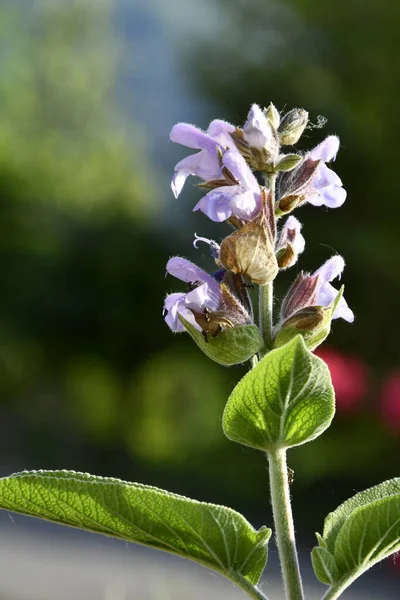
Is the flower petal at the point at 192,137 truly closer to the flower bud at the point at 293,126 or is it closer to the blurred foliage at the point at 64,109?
the flower bud at the point at 293,126

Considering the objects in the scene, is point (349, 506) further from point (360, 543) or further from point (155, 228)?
point (155, 228)

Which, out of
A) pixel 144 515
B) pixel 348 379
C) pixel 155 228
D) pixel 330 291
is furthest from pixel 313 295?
pixel 155 228

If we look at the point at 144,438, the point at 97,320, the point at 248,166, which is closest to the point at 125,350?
the point at 97,320

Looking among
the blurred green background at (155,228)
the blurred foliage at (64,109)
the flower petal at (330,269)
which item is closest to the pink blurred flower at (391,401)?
the blurred green background at (155,228)

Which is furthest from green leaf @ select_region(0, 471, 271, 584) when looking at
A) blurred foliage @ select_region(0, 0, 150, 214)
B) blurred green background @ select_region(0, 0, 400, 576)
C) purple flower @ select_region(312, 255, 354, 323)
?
blurred foliage @ select_region(0, 0, 150, 214)

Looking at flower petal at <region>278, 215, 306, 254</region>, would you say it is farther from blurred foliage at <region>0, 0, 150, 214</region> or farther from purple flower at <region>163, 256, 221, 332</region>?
blurred foliage at <region>0, 0, 150, 214</region>

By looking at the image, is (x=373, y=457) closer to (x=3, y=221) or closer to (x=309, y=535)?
(x=309, y=535)

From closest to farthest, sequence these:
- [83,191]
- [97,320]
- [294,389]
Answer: [294,389] → [97,320] → [83,191]
